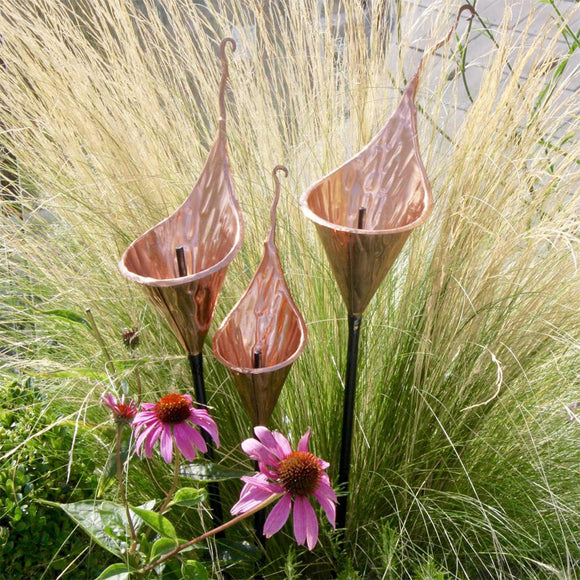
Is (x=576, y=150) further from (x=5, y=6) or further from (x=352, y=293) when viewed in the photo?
(x=5, y=6)

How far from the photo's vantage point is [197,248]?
0.83 metres

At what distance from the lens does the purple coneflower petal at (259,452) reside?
2.09ft

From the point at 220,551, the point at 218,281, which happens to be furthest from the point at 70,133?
the point at 220,551

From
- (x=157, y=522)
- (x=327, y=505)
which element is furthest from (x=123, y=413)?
(x=327, y=505)

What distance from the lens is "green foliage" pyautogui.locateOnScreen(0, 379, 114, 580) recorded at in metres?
0.89

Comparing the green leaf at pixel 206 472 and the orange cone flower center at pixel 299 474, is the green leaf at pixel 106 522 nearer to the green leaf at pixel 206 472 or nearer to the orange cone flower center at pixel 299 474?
the green leaf at pixel 206 472

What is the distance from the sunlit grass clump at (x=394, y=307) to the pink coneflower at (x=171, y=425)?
0.19m

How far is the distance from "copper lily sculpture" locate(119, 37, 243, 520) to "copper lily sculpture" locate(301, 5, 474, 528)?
9 cm

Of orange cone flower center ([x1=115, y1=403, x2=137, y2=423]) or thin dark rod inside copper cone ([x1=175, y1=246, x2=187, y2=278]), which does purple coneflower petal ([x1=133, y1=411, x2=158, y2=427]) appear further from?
thin dark rod inside copper cone ([x1=175, y1=246, x2=187, y2=278])

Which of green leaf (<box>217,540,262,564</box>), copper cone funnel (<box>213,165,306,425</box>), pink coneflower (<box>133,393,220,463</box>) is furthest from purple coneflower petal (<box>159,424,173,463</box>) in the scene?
green leaf (<box>217,540,262,564</box>)

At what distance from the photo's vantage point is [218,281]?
2.42ft

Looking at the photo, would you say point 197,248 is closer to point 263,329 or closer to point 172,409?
point 263,329

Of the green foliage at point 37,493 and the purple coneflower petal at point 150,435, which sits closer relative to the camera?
the purple coneflower petal at point 150,435

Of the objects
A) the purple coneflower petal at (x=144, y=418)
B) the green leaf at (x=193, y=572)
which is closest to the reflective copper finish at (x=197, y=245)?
the purple coneflower petal at (x=144, y=418)
